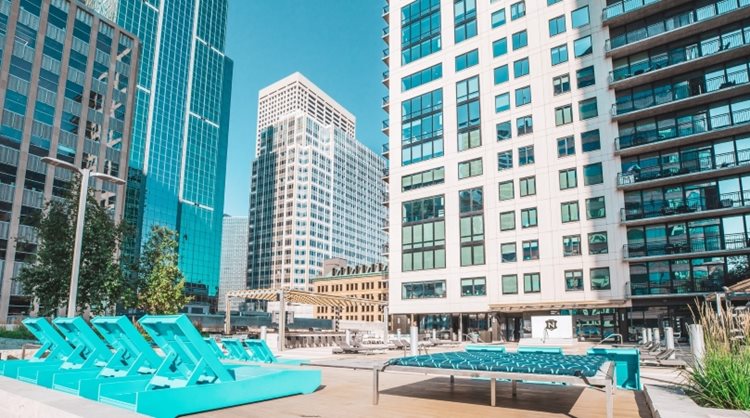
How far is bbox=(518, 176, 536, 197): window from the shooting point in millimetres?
41125

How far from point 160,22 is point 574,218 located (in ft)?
374

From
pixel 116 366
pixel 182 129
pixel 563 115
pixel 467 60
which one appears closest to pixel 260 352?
pixel 116 366

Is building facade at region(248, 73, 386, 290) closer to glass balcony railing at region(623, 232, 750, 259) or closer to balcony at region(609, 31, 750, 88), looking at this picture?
glass balcony railing at region(623, 232, 750, 259)

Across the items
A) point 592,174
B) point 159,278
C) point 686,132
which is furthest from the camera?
point 592,174

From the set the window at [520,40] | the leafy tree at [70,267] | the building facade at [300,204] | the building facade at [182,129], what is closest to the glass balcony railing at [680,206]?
the window at [520,40]

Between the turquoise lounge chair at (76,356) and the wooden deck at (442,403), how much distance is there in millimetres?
3817

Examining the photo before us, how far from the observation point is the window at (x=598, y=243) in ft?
122

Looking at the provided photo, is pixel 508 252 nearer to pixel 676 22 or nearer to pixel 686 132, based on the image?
pixel 686 132

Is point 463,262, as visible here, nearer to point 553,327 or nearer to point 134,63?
point 553,327

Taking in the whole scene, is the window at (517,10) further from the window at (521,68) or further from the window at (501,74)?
the window at (501,74)

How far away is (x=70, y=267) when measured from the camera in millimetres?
23844

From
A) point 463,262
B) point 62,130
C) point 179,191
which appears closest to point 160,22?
point 179,191

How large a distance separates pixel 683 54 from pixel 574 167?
11.6 m

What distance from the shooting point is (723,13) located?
114ft
